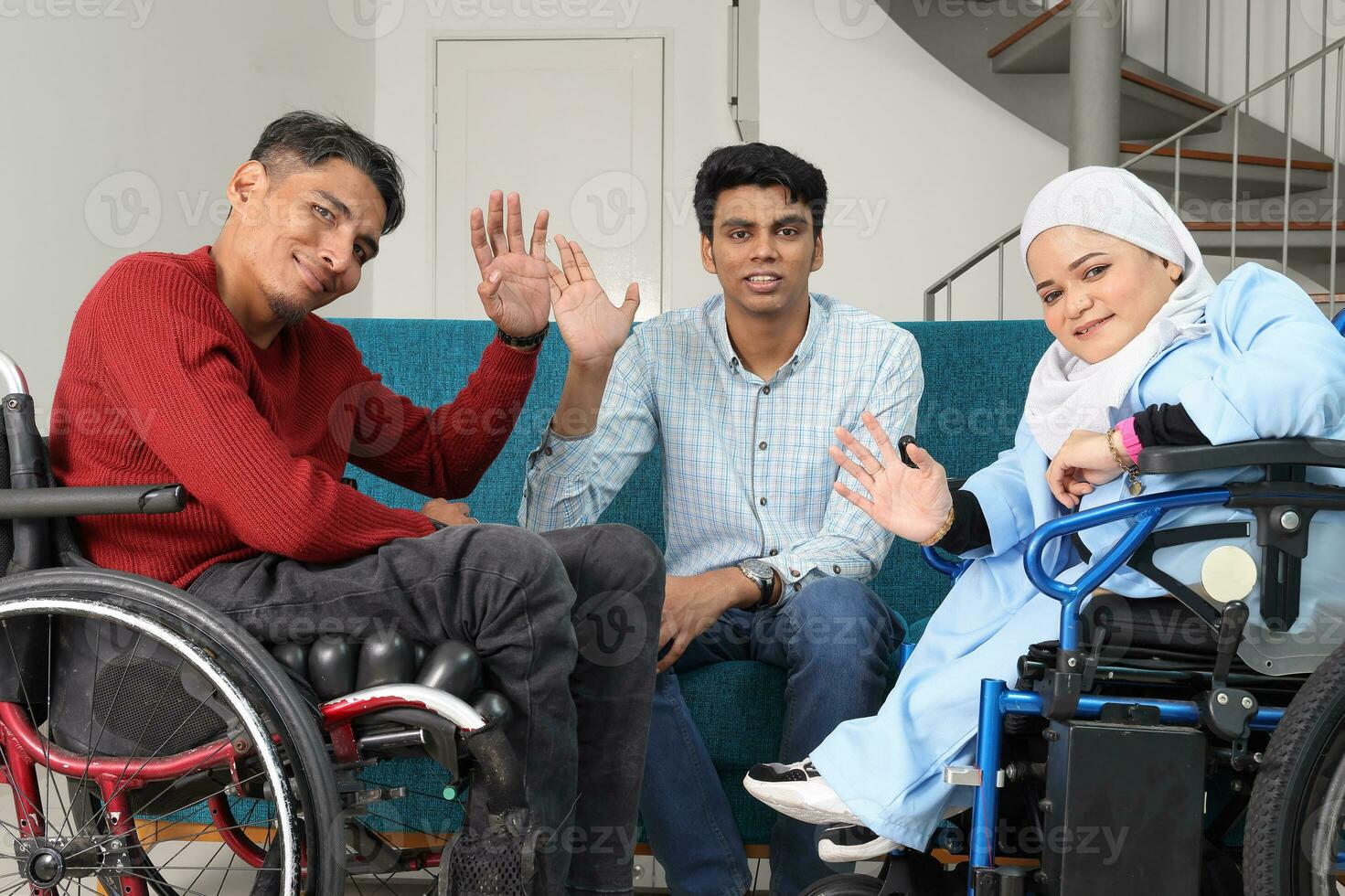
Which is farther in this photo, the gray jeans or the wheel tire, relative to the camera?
the wheel tire

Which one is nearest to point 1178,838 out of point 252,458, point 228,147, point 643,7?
point 252,458

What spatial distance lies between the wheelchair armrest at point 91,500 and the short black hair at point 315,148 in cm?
52

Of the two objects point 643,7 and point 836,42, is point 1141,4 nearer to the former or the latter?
point 836,42

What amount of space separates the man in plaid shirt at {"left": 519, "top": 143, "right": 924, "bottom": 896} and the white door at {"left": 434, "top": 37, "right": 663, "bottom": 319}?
10.1ft

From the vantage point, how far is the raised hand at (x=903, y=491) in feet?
4.91

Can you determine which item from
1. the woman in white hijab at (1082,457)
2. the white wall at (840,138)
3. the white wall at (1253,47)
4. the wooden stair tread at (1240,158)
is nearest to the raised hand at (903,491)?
the woman in white hijab at (1082,457)

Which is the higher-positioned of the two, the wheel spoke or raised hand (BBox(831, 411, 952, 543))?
raised hand (BBox(831, 411, 952, 543))

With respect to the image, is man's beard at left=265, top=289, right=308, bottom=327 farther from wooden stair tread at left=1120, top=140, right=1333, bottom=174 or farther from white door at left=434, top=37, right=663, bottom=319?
wooden stair tread at left=1120, top=140, right=1333, bottom=174

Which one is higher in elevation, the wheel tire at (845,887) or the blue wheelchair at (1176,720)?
the blue wheelchair at (1176,720)

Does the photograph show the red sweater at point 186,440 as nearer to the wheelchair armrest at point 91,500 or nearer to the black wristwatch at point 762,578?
the wheelchair armrest at point 91,500

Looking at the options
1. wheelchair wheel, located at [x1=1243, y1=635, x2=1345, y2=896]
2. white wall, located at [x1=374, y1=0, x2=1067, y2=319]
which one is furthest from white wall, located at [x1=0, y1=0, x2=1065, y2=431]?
wheelchair wheel, located at [x1=1243, y1=635, x2=1345, y2=896]

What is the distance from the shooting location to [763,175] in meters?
2.09

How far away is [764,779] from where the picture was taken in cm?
140

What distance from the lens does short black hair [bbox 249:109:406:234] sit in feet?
5.07
